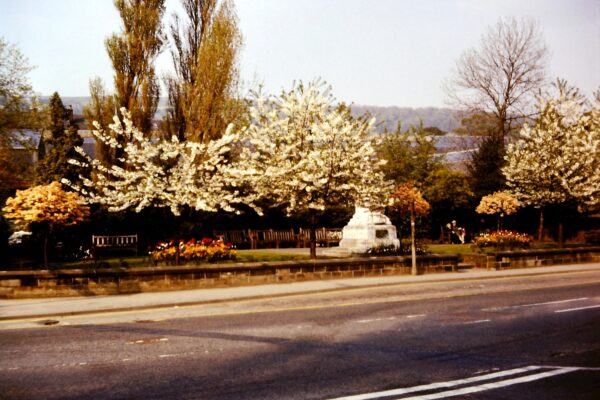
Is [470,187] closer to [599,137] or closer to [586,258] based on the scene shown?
[599,137]

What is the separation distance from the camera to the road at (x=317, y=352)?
7562 millimetres

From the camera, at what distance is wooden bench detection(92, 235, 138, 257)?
24812 millimetres

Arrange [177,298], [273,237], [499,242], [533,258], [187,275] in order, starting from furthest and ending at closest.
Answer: [273,237] → [499,242] → [533,258] → [187,275] → [177,298]

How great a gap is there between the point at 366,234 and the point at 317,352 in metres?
16.3

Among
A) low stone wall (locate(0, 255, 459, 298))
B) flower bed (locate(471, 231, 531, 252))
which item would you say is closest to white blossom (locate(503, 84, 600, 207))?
flower bed (locate(471, 231, 531, 252))

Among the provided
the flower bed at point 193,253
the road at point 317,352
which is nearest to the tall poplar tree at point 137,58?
the flower bed at point 193,253

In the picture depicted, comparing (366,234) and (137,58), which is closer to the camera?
(366,234)

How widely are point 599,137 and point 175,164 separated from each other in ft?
95.3

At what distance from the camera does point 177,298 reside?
1631 cm

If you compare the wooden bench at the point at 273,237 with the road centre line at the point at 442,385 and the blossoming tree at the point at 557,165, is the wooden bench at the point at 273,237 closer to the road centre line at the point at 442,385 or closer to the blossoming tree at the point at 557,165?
the blossoming tree at the point at 557,165

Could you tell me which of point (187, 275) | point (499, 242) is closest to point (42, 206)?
point (187, 275)

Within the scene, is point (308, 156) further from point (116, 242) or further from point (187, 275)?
point (116, 242)

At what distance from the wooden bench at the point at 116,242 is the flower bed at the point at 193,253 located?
15.0 feet

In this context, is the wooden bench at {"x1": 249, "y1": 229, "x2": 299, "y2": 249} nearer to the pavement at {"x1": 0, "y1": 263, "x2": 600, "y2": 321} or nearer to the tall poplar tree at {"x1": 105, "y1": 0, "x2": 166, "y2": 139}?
the tall poplar tree at {"x1": 105, "y1": 0, "x2": 166, "y2": 139}
